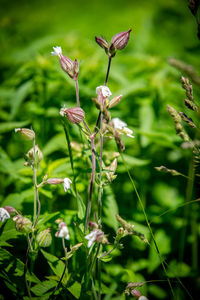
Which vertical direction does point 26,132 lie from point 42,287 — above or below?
above

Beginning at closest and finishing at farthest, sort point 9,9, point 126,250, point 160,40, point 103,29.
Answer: point 126,250, point 160,40, point 103,29, point 9,9

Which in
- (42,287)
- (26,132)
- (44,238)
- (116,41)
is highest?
(116,41)

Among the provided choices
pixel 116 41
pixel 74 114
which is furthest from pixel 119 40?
pixel 74 114

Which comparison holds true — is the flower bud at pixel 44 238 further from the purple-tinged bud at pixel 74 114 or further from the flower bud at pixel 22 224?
the purple-tinged bud at pixel 74 114

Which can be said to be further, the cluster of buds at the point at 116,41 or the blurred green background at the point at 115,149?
the blurred green background at the point at 115,149

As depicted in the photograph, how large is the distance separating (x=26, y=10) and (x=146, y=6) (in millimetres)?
2452

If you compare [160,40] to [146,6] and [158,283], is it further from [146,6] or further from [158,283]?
[158,283]

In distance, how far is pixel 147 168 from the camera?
1291 millimetres

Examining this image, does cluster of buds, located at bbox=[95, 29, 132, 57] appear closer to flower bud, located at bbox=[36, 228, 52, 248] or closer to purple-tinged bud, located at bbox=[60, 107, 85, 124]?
purple-tinged bud, located at bbox=[60, 107, 85, 124]

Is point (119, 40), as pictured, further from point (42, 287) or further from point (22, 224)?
point (42, 287)

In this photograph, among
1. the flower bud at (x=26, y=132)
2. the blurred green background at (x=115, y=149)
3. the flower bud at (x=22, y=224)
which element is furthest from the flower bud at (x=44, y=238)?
the flower bud at (x=26, y=132)

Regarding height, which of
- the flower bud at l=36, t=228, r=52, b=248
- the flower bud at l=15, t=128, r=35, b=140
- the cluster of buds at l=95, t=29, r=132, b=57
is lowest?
the flower bud at l=36, t=228, r=52, b=248

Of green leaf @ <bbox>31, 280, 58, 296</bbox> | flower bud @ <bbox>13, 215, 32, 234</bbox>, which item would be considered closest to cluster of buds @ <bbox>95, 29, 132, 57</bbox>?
flower bud @ <bbox>13, 215, 32, 234</bbox>

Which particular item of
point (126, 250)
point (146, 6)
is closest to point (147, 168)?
point (126, 250)
